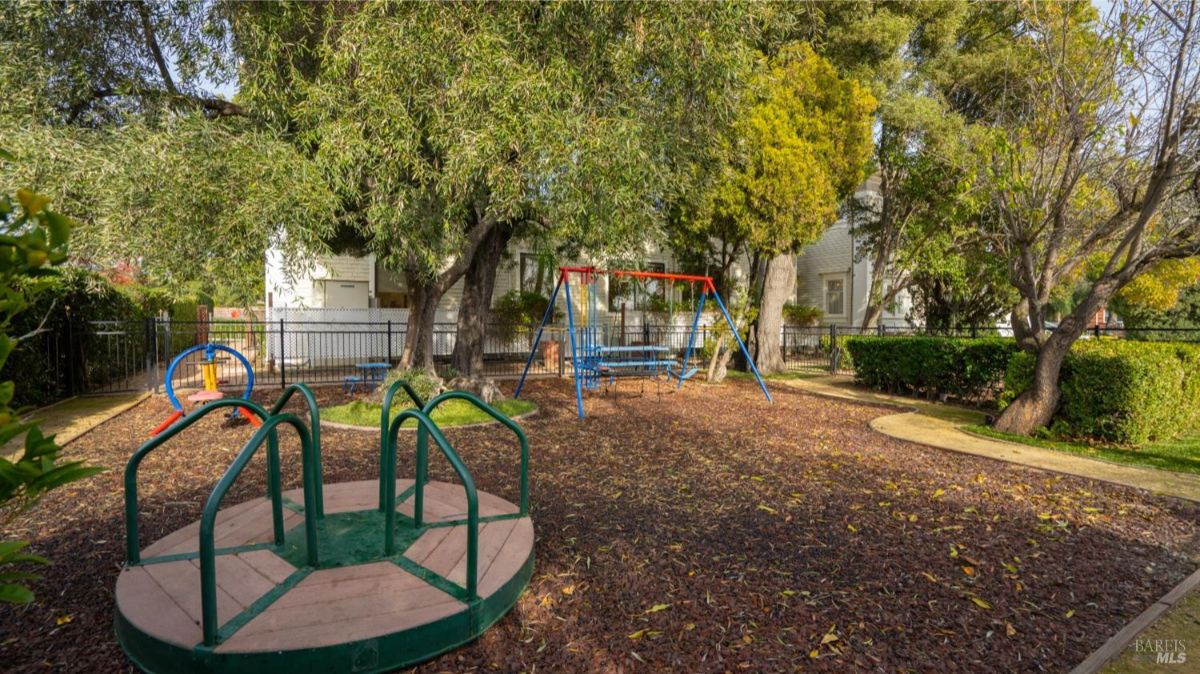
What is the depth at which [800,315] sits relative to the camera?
78.3 ft

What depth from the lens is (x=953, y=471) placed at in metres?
6.24

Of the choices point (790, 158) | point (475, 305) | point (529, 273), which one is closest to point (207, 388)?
point (475, 305)

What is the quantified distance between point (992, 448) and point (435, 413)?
7.39 metres

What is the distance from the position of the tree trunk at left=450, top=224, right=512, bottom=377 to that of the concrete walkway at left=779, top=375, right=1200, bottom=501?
23.0 ft

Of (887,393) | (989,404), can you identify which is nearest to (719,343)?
(887,393)

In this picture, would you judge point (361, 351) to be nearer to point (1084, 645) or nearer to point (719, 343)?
point (719, 343)

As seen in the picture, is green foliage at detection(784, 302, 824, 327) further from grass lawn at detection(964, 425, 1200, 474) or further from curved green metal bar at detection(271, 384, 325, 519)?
curved green metal bar at detection(271, 384, 325, 519)

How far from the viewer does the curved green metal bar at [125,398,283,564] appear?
2.76 m

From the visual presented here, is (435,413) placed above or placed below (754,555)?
above

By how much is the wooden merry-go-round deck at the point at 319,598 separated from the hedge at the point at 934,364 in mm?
9059

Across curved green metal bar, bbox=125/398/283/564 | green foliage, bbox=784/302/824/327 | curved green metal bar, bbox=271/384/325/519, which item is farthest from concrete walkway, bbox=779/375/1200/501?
green foliage, bbox=784/302/824/327

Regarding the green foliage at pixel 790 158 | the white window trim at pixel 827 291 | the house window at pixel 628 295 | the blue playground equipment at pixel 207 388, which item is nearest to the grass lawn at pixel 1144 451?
the green foliage at pixel 790 158

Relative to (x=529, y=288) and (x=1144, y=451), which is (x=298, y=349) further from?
(x=1144, y=451)

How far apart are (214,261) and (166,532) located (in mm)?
3944
